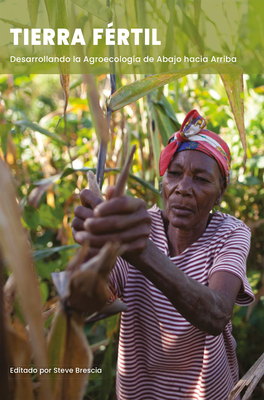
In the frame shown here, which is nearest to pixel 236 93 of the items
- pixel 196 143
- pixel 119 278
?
pixel 196 143

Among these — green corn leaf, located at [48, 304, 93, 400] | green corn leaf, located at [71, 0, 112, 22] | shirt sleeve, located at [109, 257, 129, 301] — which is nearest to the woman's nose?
shirt sleeve, located at [109, 257, 129, 301]

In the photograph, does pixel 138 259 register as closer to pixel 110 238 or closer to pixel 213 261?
pixel 110 238

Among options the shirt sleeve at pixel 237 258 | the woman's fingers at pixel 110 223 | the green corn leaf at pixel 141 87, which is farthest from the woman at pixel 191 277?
the woman's fingers at pixel 110 223

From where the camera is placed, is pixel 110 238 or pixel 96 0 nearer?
pixel 110 238

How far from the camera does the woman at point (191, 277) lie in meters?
0.84

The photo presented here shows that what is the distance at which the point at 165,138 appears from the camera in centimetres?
116

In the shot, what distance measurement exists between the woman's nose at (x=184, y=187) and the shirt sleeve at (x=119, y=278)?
0.24 meters

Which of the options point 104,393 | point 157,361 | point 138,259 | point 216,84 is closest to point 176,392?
point 157,361

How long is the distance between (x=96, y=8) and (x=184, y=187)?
1.44 ft

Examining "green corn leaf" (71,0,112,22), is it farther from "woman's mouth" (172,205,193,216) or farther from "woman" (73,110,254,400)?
"woman's mouth" (172,205,193,216)

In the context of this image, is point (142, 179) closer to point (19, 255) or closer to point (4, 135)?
point (4, 135)

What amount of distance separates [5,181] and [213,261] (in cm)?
68

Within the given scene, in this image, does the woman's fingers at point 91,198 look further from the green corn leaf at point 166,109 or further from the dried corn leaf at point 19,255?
the green corn leaf at point 166,109

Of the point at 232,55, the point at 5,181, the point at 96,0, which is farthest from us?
the point at 232,55
